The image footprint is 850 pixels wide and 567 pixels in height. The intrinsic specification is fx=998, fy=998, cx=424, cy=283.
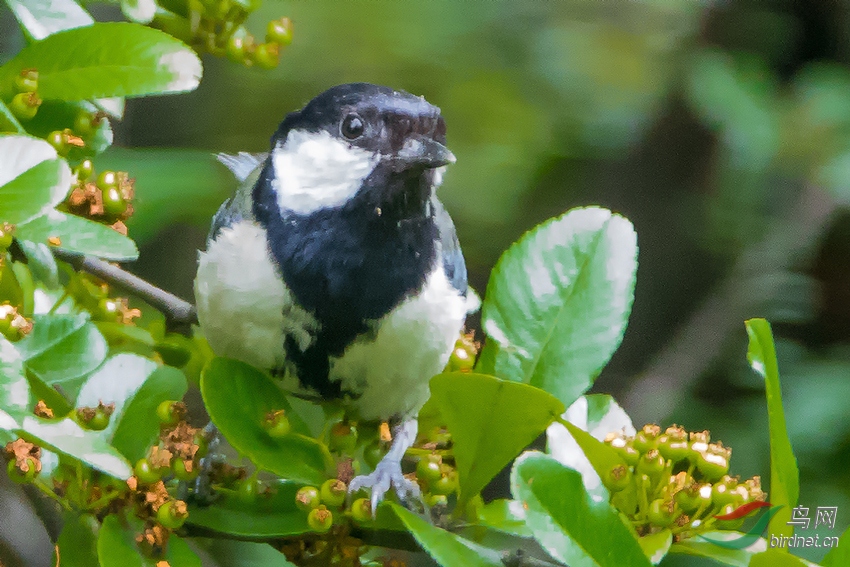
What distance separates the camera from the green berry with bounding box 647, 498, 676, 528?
90 centimetres

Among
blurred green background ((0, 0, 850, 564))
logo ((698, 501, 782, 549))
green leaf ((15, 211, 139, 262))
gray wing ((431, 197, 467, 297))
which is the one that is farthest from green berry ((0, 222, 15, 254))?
blurred green background ((0, 0, 850, 564))

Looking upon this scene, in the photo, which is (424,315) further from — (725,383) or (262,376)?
(725,383)

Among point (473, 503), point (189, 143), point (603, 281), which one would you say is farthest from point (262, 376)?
point (189, 143)

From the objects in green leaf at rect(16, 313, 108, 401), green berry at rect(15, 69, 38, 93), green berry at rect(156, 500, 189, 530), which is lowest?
green berry at rect(156, 500, 189, 530)

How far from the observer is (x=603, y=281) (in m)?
1.08

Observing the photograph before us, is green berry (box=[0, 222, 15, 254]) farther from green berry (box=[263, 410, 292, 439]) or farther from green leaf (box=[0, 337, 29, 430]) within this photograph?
green berry (box=[263, 410, 292, 439])

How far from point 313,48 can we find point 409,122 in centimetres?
165

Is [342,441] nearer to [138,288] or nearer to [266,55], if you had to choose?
[138,288]

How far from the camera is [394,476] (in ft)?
3.64

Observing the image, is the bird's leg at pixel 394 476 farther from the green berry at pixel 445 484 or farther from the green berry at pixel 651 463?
the green berry at pixel 651 463

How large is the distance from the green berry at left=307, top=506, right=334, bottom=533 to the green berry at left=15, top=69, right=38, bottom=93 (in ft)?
1.68

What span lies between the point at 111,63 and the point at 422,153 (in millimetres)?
380

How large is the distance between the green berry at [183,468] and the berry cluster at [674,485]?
0.39 metres

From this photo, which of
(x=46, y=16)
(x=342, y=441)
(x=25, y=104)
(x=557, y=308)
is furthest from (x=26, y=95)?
(x=557, y=308)
